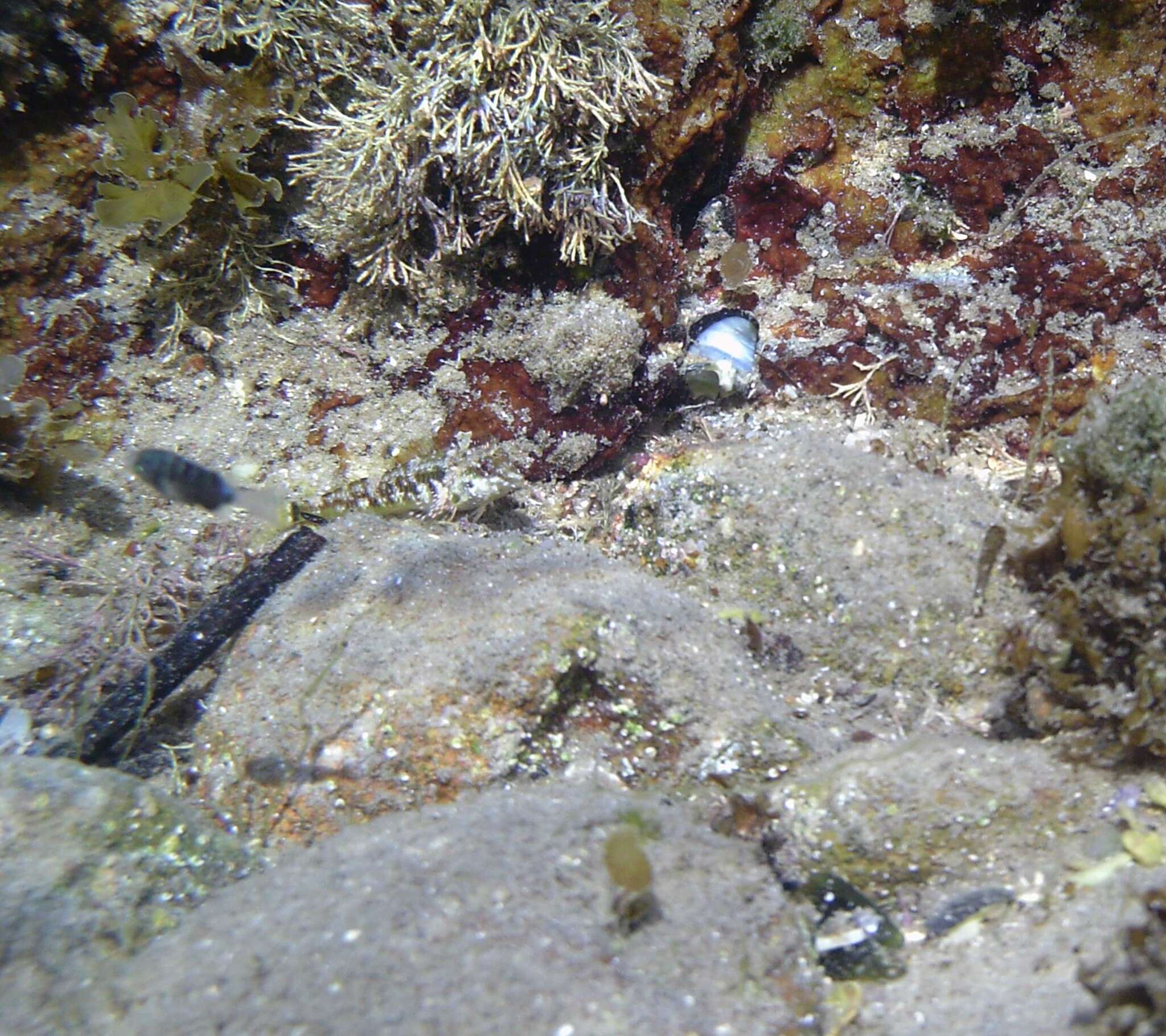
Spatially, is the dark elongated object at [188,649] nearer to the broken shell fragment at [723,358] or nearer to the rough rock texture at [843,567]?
the rough rock texture at [843,567]

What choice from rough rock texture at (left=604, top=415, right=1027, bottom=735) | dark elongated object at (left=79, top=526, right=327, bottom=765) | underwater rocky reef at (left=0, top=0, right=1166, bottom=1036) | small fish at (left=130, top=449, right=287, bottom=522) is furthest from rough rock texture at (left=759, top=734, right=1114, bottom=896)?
dark elongated object at (left=79, top=526, right=327, bottom=765)

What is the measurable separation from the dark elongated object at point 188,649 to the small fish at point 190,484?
0.79m

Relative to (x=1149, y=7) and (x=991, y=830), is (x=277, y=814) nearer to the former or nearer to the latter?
(x=991, y=830)

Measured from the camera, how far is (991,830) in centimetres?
240

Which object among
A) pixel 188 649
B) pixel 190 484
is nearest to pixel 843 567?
pixel 190 484

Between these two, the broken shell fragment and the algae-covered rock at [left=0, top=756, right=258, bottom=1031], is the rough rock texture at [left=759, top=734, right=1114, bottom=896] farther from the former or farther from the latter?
the broken shell fragment

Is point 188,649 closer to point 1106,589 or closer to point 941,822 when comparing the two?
point 941,822

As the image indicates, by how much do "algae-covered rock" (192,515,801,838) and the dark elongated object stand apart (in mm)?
224

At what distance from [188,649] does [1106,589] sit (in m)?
3.55

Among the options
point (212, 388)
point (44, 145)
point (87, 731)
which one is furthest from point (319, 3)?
point (87, 731)

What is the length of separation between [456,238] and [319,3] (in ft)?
4.44

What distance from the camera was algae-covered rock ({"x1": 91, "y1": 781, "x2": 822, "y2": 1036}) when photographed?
1819mm

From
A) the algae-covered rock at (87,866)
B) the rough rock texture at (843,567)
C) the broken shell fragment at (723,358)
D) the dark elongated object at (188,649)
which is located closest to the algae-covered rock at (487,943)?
the algae-covered rock at (87,866)

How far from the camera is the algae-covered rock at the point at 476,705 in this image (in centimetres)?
270
